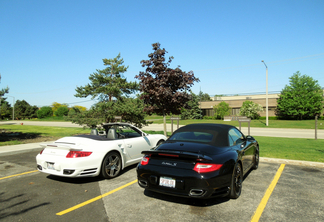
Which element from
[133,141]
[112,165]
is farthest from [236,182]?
[133,141]

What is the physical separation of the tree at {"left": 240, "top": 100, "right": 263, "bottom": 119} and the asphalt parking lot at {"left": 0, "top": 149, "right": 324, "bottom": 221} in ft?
143

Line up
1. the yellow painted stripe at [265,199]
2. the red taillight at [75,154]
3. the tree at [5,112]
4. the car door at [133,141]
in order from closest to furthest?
the yellow painted stripe at [265,199], the red taillight at [75,154], the car door at [133,141], the tree at [5,112]

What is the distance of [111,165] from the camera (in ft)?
18.7

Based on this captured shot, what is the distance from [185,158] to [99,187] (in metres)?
2.33

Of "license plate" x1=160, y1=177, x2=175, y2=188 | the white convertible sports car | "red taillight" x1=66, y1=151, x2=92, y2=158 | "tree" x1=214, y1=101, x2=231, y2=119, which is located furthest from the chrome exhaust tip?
"tree" x1=214, y1=101, x2=231, y2=119

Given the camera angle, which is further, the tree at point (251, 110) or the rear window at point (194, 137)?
the tree at point (251, 110)

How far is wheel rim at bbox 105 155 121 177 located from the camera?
221 inches

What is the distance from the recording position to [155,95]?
12.0m

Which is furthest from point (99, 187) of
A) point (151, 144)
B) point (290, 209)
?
point (290, 209)

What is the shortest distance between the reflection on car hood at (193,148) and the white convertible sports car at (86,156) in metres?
1.69

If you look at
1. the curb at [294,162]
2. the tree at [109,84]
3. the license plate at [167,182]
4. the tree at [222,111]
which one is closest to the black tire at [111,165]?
the license plate at [167,182]

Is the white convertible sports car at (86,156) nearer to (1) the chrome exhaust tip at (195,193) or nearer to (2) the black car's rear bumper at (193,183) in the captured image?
(2) the black car's rear bumper at (193,183)

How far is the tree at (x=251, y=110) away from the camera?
47434mm

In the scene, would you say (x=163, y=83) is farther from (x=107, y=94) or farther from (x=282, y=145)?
(x=107, y=94)
